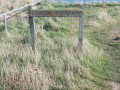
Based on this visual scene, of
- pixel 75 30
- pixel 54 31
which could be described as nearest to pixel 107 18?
pixel 75 30

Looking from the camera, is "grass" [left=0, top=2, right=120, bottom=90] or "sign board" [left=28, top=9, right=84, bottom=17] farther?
"sign board" [left=28, top=9, right=84, bottom=17]

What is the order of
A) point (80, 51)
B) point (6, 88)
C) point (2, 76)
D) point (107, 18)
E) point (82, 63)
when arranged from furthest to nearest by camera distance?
1. point (107, 18)
2. point (80, 51)
3. point (82, 63)
4. point (2, 76)
5. point (6, 88)

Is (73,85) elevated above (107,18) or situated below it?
below

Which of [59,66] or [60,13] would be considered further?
[60,13]

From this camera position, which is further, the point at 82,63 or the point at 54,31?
the point at 54,31

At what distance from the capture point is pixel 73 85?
3.89m

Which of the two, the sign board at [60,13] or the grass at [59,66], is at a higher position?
the sign board at [60,13]

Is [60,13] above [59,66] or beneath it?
above

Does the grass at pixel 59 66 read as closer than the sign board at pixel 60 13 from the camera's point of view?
Yes

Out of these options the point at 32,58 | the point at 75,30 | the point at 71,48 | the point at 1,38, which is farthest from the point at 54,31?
the point at 32,58

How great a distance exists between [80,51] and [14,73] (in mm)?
2046

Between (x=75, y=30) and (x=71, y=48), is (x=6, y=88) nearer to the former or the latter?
(x=71, y=48)

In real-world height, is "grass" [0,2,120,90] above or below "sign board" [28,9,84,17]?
below

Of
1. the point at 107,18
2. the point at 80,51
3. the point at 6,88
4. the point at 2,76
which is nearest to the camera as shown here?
the point at 6,88
